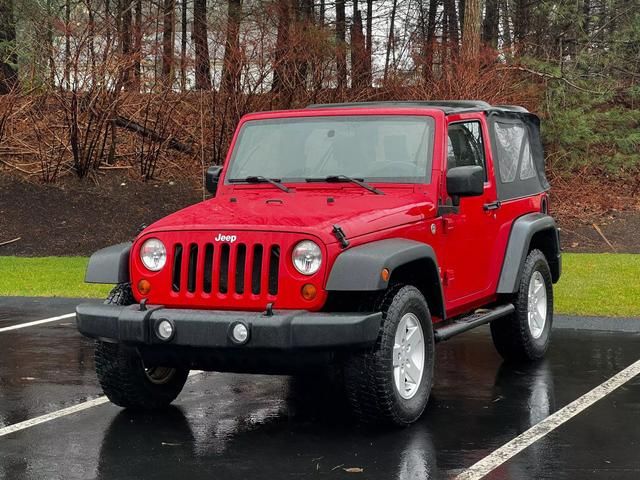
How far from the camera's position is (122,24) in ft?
70.2

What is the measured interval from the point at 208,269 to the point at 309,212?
0.71 meters

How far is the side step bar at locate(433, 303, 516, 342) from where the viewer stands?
24.7ft

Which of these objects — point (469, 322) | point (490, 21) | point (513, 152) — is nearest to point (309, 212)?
point (469, 322)

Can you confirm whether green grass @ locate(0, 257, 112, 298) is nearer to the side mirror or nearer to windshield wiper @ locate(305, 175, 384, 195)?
windshield wiper @ locate(305, 175, 384, 195)

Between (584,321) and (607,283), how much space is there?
273cm

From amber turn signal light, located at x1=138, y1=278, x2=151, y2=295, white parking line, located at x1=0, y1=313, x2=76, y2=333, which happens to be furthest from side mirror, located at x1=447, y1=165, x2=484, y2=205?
white parking line, located at x1=0, y1=313, x2=76, y2=333

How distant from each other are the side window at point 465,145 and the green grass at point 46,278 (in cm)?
601

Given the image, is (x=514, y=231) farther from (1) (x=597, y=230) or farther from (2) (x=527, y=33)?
(2) (x=527, y=33)

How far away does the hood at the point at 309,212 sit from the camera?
668 cm

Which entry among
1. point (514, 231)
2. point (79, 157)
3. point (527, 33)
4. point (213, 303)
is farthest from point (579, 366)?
point (527, 33)

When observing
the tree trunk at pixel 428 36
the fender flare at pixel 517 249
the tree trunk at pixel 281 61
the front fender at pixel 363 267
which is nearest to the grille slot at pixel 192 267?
the front fender at pixel 363 267

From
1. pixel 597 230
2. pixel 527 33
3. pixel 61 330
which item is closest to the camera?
pixel 61 330

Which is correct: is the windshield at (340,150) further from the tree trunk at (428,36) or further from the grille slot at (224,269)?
the tree trunk at (428,36)

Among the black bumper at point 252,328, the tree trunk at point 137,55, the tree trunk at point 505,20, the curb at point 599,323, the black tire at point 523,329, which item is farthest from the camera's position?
the tree trunk at point 505,20
